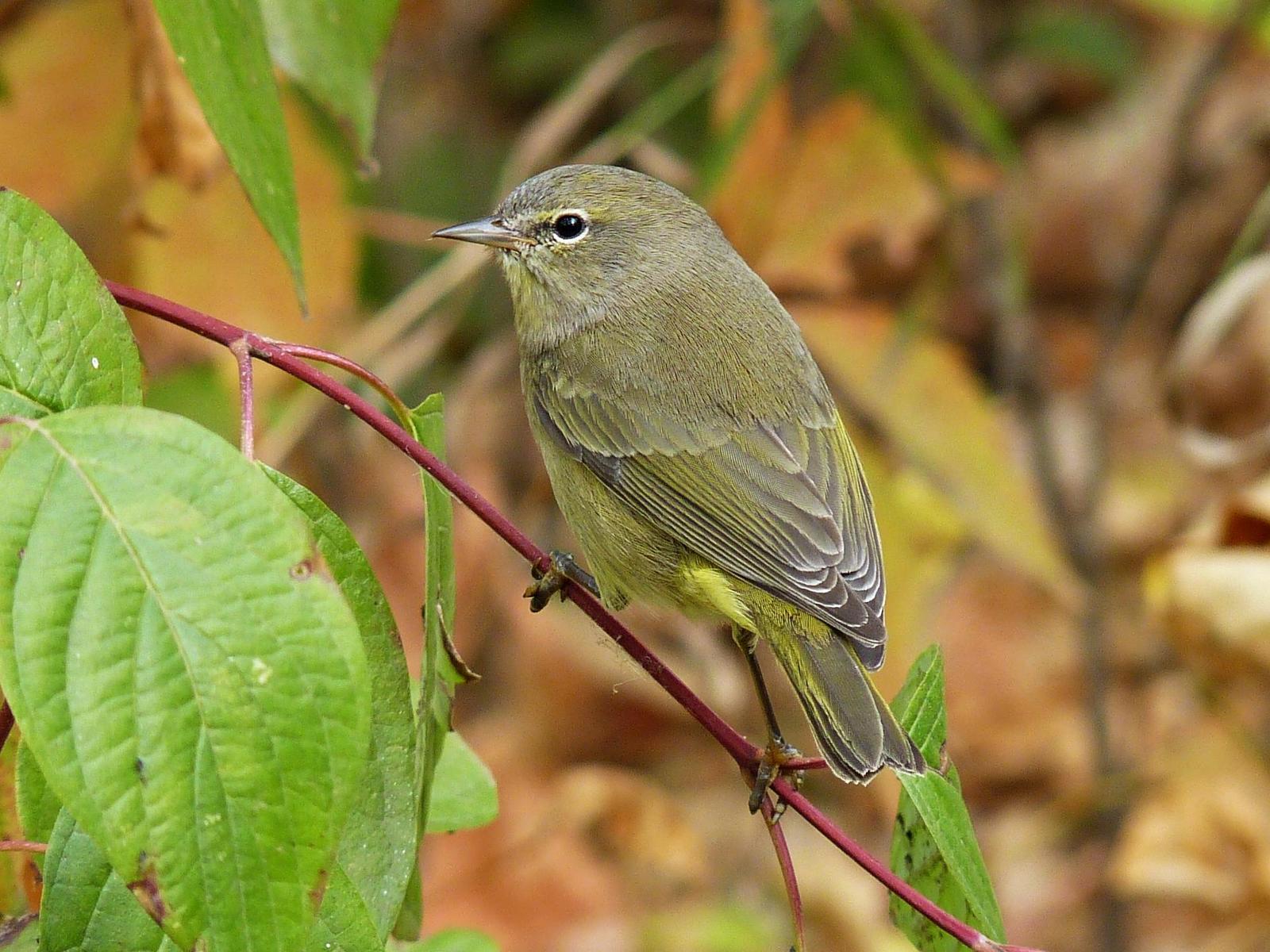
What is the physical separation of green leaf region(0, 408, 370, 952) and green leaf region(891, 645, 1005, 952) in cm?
80

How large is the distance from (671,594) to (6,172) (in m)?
1.85

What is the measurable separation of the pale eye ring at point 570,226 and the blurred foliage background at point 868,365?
657mm

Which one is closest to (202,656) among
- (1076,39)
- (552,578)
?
(552,578)

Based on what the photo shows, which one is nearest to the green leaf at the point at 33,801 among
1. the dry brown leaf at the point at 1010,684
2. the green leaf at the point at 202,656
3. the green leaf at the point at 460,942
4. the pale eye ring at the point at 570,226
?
the green leaf at the point at 202,656

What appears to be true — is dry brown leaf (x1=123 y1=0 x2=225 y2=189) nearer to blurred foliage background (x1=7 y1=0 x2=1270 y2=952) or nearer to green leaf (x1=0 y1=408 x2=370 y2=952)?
blurred foliage background (x1=7 y1=0 x2=1270 y2=952)

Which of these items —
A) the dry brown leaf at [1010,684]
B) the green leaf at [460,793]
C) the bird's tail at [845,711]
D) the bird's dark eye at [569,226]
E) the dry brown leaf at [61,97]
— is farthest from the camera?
the dry brown leaf at [1010,684]

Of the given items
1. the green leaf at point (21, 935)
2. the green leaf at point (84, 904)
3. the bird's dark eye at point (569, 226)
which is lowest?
the green leaf at point (21, 935)

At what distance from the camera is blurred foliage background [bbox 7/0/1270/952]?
11.6ft

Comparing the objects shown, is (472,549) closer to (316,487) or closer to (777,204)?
(316,487)

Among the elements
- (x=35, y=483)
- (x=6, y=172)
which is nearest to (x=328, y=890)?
(x=35, y=483)

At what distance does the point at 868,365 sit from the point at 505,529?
88.6 inches

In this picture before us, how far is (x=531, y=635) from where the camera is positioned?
19.5 feet

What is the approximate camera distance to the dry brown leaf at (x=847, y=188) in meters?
3.93

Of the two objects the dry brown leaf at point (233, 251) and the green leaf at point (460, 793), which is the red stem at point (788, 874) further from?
the dry brown leaf at point (233, 251)
